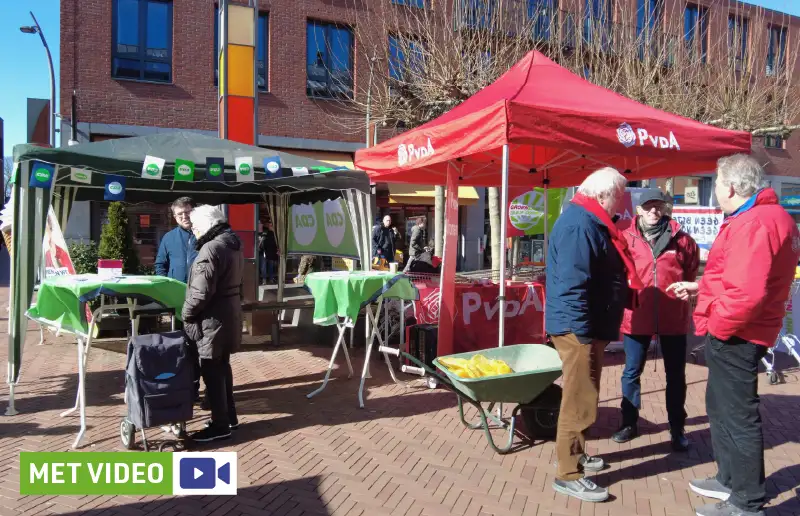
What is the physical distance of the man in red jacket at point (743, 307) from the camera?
9.67ft

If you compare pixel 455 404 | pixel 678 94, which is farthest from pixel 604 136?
pixel 678 94

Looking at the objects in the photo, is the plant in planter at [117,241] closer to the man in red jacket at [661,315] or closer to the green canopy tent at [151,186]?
the green canopy tent at [151,186]

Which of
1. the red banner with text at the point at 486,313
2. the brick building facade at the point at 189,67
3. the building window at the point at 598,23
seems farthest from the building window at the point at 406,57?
the red banner with text at the point at 486,313

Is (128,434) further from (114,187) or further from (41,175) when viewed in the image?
(114,187)

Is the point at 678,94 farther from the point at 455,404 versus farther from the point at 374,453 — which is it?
the point at 374,453

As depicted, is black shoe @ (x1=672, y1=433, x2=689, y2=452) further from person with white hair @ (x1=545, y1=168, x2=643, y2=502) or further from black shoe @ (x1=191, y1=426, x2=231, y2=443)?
black shoe @ (x1=191, y1=426, x2=231, y2=443)

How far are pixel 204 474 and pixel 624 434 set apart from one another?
9.64ft

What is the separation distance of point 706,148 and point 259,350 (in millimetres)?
5518

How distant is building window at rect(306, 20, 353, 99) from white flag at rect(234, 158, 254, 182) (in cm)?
1125

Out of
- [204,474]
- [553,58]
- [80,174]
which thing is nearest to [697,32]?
[553,58]

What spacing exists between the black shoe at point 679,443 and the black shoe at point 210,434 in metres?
3.23

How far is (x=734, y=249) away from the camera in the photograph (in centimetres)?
302

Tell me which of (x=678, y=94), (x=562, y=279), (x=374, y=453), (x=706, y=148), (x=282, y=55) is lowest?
(x=374, y=453)

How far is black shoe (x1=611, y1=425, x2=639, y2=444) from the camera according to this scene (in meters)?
4.40
